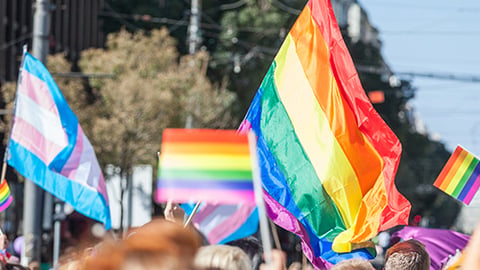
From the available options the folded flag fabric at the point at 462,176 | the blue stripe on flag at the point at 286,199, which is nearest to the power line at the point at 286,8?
the folded flag fabric at the point at 462,176

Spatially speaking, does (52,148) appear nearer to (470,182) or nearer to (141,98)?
(470,182)

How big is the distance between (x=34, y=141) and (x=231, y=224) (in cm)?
392

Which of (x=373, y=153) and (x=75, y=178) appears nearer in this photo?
(x=373, y=153)

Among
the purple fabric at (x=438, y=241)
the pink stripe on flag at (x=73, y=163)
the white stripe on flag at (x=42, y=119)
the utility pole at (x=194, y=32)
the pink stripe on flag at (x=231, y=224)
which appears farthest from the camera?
the utility pole at (x=194, y=32)

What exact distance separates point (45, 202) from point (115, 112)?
5.75 meters

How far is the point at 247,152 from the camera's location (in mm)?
3676

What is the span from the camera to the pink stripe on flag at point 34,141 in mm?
9617

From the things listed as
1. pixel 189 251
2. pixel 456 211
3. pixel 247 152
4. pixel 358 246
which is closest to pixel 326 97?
pixel 358 246

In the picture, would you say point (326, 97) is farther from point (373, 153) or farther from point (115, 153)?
point (115, 153)

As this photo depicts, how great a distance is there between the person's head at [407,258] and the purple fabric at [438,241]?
3586 mm

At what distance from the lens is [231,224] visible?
21.0ft

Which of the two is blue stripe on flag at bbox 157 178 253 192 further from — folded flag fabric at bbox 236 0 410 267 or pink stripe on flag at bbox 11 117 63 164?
pink stripe on flag at bbox 11 117 63 164

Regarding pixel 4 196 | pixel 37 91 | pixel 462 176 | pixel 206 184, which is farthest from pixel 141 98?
pixel 206 184

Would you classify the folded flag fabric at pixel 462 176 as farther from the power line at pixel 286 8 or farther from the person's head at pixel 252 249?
the power line at pixel 286 8
